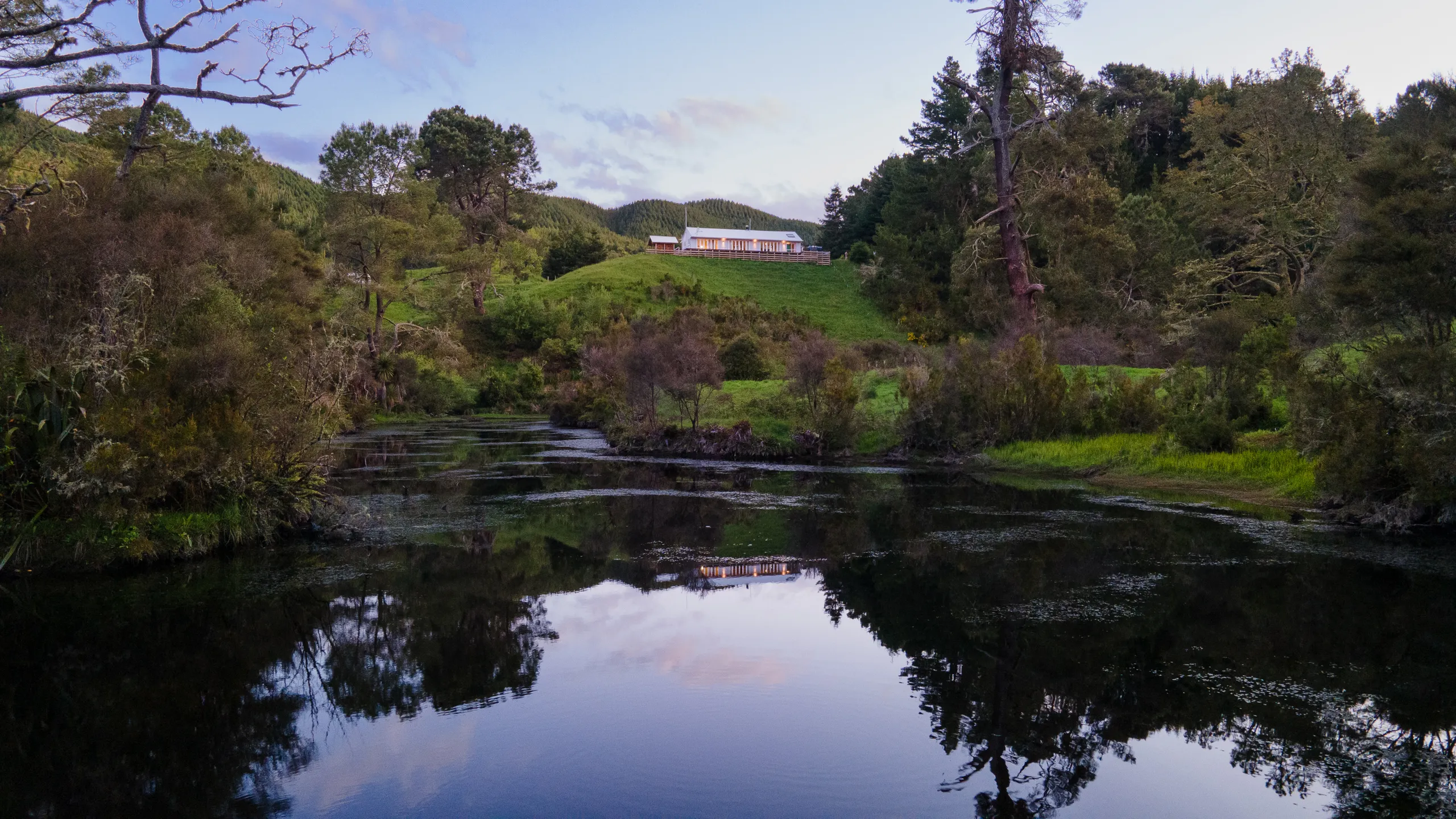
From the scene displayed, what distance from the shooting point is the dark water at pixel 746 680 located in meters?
6.49

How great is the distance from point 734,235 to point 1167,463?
83277mm

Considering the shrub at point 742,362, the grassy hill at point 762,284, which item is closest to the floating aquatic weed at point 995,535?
the shrub at point 742,362

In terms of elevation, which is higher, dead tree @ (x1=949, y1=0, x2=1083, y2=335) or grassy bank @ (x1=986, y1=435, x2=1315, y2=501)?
dead tree @ (x1=949, y1=0, x2=1083, y2=335)

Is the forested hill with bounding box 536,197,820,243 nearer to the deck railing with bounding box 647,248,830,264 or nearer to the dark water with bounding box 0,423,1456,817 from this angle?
the deck railing with bounding box 647,248,830,264

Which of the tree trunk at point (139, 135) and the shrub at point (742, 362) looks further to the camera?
the shrub at point (742, 362)

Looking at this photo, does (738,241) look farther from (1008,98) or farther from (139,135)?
(139,135)

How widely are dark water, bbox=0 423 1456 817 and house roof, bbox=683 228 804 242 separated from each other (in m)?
86.7

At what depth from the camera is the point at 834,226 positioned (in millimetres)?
96125

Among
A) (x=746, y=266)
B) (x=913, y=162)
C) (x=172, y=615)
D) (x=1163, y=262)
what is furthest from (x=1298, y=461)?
Result: (x=746, y=266)

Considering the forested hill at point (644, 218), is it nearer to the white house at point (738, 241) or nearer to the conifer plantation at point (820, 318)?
the white house at point (738, 241)

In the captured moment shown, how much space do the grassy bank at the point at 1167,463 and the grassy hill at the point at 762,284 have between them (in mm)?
36804

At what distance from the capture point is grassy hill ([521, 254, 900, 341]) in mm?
66625

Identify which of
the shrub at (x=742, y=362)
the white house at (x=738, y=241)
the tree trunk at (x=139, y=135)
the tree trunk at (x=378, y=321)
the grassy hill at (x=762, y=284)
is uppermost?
the white house at (x=738, y=241)

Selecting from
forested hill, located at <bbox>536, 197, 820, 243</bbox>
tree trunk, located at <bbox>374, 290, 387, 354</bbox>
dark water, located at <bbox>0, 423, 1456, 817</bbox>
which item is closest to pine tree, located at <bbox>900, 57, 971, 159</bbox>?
tree trunk, located at <bbox>374, 290, 387, 354</bbox>
